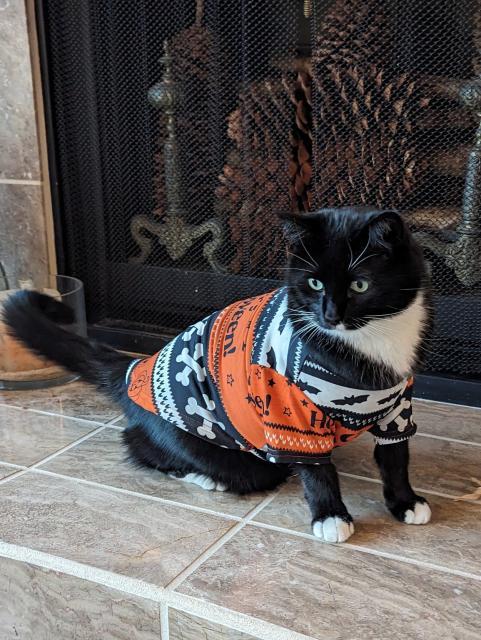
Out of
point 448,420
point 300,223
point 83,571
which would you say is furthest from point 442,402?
point 83,571

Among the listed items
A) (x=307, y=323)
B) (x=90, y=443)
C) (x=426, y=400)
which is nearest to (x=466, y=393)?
(x=426, y=400)

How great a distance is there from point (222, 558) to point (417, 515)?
0.28 metres

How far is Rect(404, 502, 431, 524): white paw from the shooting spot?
0.96 meters

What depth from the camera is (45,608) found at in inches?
36.9

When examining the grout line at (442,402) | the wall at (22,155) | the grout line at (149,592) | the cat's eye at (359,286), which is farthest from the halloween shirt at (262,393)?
the wall at (22,155)

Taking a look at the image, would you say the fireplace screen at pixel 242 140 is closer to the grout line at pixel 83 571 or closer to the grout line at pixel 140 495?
the grout line at pixel 140 495

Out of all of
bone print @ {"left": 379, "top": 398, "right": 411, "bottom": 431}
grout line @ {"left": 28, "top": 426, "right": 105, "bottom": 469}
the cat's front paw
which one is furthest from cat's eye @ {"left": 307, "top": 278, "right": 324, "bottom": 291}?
grout line @ {"left": 28, "top": 426, "right": 105, "bottom": 469}

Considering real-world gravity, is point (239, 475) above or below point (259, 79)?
below

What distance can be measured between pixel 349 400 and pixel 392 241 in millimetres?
208

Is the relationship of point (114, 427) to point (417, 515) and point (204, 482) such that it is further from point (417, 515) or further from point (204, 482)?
point (417, 515)

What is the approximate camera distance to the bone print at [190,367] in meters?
1.02

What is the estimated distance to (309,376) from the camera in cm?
89

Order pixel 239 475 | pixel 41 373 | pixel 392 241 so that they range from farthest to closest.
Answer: pixel 41 373
pixel 239 475
pixel 392 241

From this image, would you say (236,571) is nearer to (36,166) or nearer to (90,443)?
(90,443)
